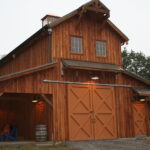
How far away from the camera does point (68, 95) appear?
15289 mm

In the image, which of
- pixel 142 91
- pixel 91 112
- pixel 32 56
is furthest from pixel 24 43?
pixel 142 91

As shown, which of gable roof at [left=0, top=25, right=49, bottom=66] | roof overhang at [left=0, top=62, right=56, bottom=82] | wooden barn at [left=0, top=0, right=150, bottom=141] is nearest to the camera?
roof overhang at [left=0, top=62, right=56, bottom=82]

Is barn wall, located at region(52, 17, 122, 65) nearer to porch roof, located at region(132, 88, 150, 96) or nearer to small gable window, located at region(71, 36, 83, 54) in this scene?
small gable window, located at region(71, 36, 83, 54)

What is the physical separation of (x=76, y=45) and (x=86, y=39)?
907mm

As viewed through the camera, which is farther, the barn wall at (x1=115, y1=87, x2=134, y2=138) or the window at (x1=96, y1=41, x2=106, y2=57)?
the window at (x1=96, y1=41, x2=106, y2=57)

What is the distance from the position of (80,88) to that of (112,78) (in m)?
2.48

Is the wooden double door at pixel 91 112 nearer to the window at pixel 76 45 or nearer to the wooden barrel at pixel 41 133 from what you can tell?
the wooden barrel at pixel 41 133

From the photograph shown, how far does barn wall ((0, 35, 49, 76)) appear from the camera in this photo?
16172mm

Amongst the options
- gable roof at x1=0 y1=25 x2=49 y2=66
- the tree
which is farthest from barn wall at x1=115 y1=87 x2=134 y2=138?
the tree

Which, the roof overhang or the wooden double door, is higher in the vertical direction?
the roof overhang

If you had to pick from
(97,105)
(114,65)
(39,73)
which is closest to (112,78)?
(114,65)

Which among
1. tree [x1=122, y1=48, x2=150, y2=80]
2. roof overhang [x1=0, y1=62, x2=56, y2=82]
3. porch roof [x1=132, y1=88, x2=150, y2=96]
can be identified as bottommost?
porch roof [x1=132, y1=88, x2=150, y2=96]

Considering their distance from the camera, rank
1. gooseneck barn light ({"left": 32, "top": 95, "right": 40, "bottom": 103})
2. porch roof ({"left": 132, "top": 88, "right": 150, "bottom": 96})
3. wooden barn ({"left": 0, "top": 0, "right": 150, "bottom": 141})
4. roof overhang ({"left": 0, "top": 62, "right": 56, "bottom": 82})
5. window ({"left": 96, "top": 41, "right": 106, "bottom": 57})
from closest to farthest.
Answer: roof overhang ({"left": 0, "top": 62, "right": 56, "bottom": 82})
wooden barn ({"left": 0, "top": 0, "right": 150, "bottom": 141})
gooseneck barn light ({"left": 32, "top": 95, "right": 40, "bottom": 103})
porch roof ({"left": 132, "top": 88, "right": 150, "bottom": 96})
window ({"left": 96, "top": 41, "right": 106, "bottom": 57})

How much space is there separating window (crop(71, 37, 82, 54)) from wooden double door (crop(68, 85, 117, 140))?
86.0 inches
